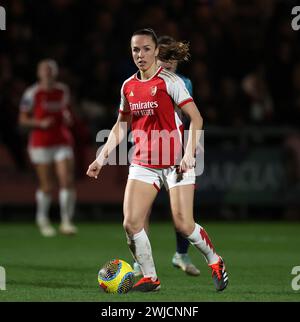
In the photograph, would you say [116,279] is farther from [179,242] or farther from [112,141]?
[179,242]

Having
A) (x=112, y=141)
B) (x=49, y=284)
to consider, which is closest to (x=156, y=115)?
(x=112, y=141)

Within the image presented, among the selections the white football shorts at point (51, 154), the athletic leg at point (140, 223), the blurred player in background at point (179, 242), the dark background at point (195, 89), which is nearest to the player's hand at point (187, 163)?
the athletic leg at point (140, 223)

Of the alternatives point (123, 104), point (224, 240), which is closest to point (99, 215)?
point (224, 240)

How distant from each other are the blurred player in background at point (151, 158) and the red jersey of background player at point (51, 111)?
7146mm

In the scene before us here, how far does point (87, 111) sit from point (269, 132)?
10.8 feet

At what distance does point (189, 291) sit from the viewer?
8531 mm

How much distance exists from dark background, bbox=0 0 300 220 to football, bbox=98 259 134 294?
9175mm

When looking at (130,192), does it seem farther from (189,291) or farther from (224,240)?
(224,240)

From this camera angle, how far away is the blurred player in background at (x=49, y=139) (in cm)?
1564

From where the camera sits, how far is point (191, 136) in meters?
8.30

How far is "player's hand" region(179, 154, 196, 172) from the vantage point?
8.09 meters

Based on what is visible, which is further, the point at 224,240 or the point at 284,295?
the point at 224,240
